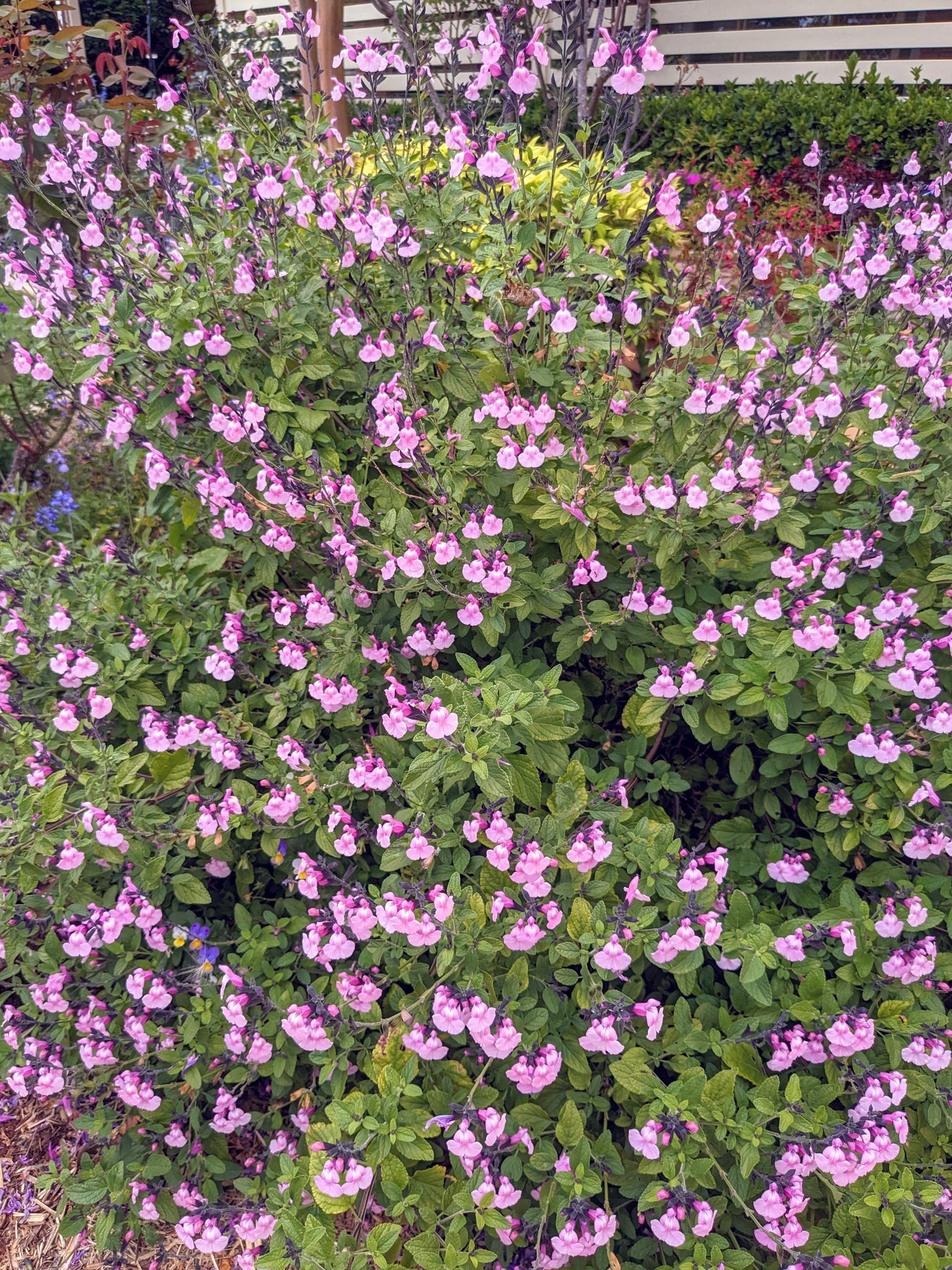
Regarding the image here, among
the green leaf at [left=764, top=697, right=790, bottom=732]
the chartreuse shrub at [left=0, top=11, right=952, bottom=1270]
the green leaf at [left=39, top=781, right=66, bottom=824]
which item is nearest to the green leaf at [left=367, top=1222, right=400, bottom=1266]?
the chartreuse shrub at [left=0, top=11, right=952, bottom=1270]

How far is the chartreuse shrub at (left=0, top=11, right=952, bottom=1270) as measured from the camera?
69.2 inches

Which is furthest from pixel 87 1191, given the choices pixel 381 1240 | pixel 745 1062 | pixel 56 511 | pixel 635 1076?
pixel 56 511

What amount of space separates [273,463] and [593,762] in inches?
44.2

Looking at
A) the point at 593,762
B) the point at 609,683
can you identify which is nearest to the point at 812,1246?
the point at 593,762

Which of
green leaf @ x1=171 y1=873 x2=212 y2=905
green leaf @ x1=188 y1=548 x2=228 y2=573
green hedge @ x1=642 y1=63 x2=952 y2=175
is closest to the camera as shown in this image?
green leaf @ x1=171 y1=873 x2=212 y2=905

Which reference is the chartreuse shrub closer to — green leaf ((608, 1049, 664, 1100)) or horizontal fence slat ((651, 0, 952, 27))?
green leaf ((608, 1049, 664, 1100))

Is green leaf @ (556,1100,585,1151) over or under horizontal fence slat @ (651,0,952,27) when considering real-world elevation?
under

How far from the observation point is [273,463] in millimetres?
2238

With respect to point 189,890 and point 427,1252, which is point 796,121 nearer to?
point 189,890

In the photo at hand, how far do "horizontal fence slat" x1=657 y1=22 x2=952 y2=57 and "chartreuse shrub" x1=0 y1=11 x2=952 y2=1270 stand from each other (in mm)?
6818

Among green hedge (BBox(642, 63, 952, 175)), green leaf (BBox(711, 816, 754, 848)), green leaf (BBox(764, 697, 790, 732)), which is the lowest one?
green leaf (BBox(711, 816, 754, 848))

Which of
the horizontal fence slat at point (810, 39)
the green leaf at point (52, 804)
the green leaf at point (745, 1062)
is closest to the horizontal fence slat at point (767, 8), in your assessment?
the horizontal fence slat at point (810, 39)

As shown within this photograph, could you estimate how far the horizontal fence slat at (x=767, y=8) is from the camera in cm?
786

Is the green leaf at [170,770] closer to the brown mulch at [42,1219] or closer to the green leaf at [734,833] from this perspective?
the brown mulch at [42,1219]
